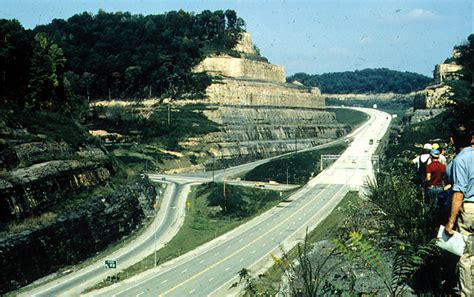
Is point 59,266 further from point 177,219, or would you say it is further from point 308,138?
point 308,138

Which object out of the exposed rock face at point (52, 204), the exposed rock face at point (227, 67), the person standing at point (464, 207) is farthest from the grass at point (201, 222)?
the exposed rock face at point (227, 67)

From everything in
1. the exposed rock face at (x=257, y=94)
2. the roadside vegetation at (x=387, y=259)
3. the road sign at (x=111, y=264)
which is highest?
the exposed rock face at (x=257, y=94)

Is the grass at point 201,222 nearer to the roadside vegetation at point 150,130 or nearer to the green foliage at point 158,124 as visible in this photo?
the roadside vegetation at point 150,130

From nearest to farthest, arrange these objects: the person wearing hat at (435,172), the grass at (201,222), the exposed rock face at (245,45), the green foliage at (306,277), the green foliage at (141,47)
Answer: the green foliage at (306,277) < the person wearing hat at (435,172) < the grass at (201,222) < the green foliage at (141,47) < the exposed rock face at (245,45)

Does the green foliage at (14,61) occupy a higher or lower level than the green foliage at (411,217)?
higher

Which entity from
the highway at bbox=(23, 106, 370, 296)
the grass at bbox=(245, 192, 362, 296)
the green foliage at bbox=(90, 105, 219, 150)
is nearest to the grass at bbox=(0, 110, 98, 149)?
the highway at bbox=(23, 106, 370, 296)

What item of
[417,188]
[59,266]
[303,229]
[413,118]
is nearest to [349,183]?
[413,118]

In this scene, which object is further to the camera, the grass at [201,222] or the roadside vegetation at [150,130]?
the roadside vegetation at [150,130]

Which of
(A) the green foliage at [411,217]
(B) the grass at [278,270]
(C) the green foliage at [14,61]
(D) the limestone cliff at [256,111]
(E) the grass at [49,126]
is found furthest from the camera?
(D) the limestone cliff at [256,111]
